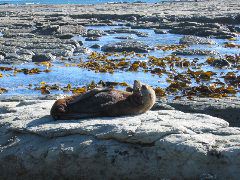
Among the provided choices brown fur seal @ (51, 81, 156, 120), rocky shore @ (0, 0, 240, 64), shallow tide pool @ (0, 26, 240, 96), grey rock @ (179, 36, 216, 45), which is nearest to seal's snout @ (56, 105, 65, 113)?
brown fur seal @ (51, 81, 156, 120)

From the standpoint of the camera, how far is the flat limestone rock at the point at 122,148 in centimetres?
733

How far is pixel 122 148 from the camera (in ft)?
25.0

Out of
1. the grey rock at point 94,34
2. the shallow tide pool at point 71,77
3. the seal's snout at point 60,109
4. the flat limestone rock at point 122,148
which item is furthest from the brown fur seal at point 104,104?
the grey rock at point 94,34

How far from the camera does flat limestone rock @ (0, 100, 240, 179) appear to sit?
7332mm

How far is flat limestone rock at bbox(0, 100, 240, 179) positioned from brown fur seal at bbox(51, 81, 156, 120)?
207 mm

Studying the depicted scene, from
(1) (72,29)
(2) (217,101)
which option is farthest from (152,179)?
(1) (72,29)

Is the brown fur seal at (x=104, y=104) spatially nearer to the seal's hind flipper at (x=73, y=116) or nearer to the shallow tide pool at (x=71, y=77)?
the seal's hind flipper at (x=73, y=116)

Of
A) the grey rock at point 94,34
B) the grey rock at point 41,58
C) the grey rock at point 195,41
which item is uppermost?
the grey rock at point 41,58

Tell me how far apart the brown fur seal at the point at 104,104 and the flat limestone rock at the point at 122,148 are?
0.68 feet

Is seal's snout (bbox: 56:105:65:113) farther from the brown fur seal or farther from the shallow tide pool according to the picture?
the shallow tide pool

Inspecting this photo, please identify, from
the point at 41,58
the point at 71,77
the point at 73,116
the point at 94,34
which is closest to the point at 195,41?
the point at 94,34

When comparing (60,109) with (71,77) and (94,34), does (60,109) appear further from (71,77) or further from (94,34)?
(94,34)

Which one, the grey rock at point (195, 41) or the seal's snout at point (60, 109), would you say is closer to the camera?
the seal's snout at point (60, 109)

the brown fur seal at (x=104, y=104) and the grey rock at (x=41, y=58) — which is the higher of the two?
the brown fur seal at (x=104, y=104)
